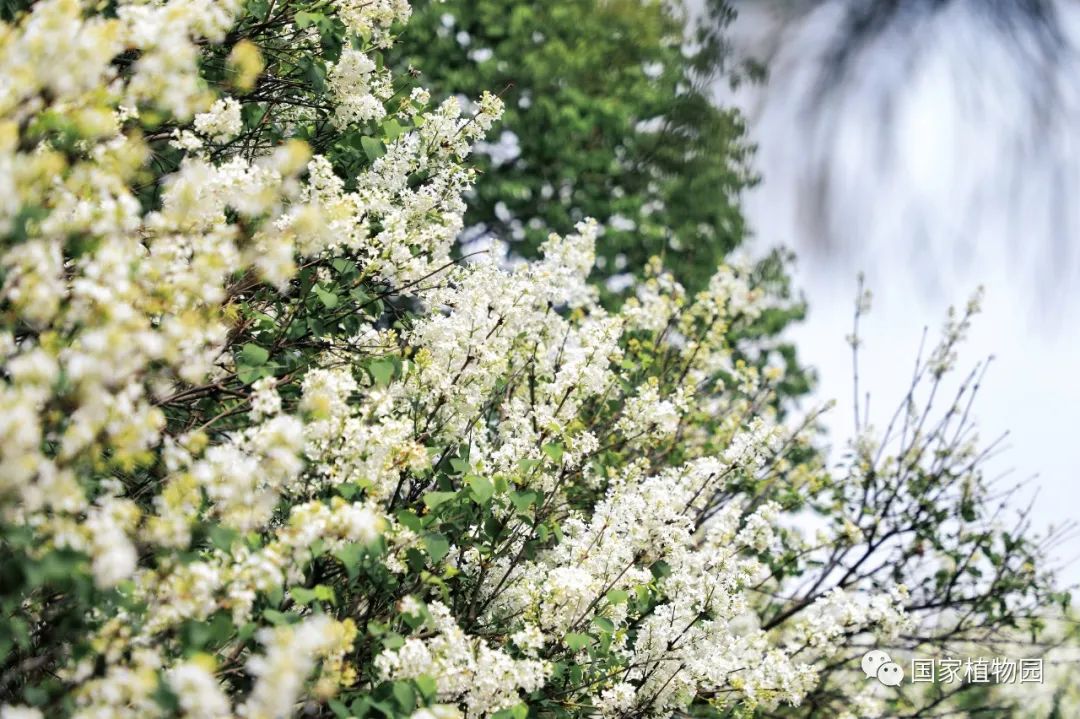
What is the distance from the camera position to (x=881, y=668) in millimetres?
4980

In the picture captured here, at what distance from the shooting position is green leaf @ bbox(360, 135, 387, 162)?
3.46 m

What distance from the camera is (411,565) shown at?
3055 millimetres

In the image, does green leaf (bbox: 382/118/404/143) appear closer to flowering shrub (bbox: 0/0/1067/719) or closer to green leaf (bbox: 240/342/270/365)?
flowering shrub (bbox: 0/0/1067/719)

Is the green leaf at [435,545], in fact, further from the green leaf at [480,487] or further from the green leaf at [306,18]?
the green leaf at [306,18]

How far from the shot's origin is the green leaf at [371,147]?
3.46 meters

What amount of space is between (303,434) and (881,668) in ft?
12.3

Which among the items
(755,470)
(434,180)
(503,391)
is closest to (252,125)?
(434,180)

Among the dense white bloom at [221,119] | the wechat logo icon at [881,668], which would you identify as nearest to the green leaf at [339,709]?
the dense white bloom at [221,119]

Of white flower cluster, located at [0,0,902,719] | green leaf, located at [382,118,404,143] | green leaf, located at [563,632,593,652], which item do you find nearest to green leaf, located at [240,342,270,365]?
white flower cluster, located at [0,0,902,719]

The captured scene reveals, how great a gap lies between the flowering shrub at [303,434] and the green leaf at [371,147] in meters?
0.04

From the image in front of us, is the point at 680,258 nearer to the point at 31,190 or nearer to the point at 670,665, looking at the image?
the point at 670,665

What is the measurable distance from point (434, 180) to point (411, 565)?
1.59 meters

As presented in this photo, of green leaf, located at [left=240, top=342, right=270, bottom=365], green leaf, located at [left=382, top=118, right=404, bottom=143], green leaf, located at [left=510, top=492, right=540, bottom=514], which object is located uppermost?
green leaf, located at [left=382, top=118, right=404, bottom=143]

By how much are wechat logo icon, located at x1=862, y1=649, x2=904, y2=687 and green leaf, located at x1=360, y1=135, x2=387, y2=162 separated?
3.74 metres
